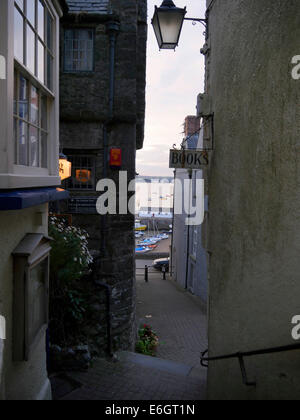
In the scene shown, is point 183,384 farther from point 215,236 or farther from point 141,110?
point 141,110

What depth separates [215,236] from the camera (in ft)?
17.5

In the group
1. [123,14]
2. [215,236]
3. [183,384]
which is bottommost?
[183,384]

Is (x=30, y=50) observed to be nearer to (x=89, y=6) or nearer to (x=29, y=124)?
(x=29, y=124)

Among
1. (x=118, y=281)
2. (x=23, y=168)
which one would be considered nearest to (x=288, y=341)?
(x=23, y=168)

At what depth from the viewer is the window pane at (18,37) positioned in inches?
→ 133

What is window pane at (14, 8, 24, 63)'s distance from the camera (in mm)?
3371

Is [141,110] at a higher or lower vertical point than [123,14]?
lower

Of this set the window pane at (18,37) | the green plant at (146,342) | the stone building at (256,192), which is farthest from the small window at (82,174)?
the window pane at (18,37)

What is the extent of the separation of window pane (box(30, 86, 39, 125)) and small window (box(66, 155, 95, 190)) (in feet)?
16.3

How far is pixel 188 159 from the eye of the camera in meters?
5.41

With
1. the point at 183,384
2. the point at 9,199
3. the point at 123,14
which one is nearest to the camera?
the point at 9,199

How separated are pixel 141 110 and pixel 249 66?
7187 mm

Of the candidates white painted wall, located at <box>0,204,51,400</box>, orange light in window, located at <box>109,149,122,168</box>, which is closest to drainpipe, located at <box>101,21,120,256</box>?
orange light in window, located at <box>109,149,122,168</box>

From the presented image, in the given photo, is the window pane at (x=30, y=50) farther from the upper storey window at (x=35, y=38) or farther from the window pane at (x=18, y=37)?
the window pane at (x=18, y=37)
